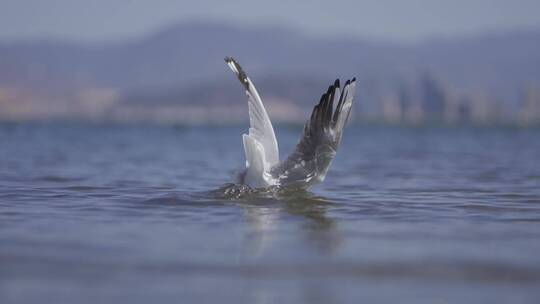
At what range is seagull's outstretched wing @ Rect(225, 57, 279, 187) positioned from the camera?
392 inches

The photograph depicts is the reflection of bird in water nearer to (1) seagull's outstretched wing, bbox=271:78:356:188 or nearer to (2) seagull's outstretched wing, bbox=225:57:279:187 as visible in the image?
(1) seagull's outstretched wing, bbox=271:78:356:188

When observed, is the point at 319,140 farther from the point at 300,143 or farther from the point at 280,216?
the point at 280,216

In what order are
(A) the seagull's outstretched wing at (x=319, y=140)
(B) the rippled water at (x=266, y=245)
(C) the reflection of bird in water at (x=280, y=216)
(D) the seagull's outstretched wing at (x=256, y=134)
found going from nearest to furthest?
(B) the rippled water at (x=266, y=245)
(C) the reflection of bird in water at (x=280, y=216)
(D) the seagull's outstretched wing at (x=256, y=134)
(A) the seagull's outstretched wing at (x=319, y=140)

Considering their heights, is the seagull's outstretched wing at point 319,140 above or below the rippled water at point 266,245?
above

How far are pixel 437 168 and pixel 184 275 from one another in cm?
1607

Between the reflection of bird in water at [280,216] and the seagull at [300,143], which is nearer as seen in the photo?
the reflection of bird in water at [280,216]

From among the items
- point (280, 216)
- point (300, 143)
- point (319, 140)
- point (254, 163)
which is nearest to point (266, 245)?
point (280, 216)

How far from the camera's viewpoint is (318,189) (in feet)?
45.2

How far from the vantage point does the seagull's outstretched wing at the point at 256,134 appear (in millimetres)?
9961

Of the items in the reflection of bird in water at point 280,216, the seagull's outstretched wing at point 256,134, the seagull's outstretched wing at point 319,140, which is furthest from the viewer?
the seagull's outstretched wing at point 319,140

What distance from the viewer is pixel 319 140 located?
10594 millimetres

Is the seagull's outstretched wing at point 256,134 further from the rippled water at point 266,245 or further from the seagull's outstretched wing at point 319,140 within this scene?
the rippled water at point 266,245

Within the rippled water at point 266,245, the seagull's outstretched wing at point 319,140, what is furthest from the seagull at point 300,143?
the rippled water at point 266,245

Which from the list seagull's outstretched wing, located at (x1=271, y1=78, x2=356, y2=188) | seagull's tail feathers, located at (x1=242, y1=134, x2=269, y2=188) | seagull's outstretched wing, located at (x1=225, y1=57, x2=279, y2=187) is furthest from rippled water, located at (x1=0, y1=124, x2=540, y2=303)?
seagull's outstretched wing, located at (x1=225, y1=57, x2=279, y2=187)
